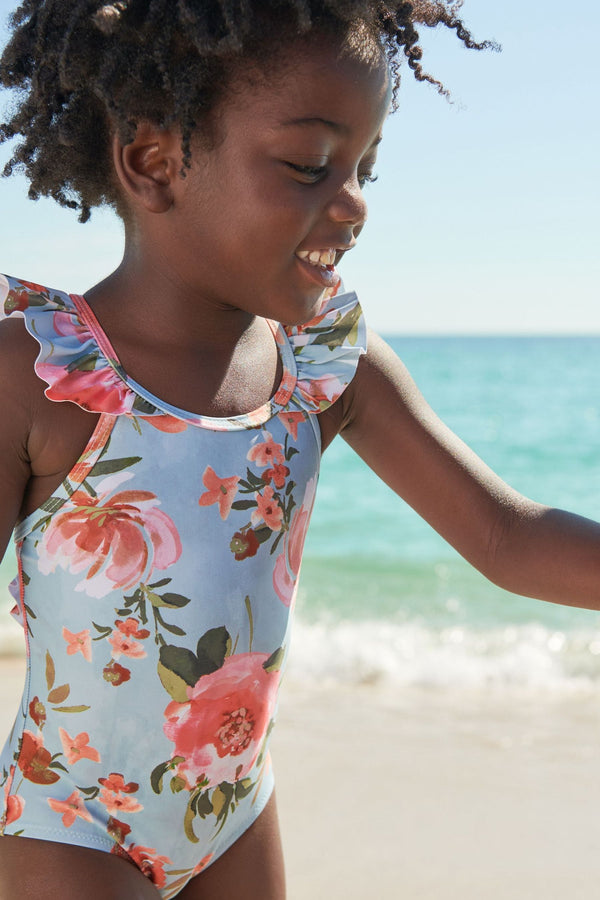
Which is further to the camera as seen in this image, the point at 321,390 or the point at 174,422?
the point at 321,390

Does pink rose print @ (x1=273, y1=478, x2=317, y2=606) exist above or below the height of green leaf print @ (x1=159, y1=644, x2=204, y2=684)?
above

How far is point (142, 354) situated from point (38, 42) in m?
0.44

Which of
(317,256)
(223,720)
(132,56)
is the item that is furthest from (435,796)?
(132,56)

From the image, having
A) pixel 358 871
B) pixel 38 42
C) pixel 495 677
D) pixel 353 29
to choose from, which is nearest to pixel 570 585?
pixel 353 29

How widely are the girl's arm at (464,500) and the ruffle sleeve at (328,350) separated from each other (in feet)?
0.10

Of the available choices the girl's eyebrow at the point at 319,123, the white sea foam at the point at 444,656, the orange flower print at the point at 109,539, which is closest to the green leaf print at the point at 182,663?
the orange flower print at the point at 109,539

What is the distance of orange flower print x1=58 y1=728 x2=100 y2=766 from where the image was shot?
131 cm

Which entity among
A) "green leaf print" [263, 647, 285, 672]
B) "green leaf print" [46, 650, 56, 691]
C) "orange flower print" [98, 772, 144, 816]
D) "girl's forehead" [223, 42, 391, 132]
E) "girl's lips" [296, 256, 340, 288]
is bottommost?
"orange flower print" [98, 772, 144, 816]

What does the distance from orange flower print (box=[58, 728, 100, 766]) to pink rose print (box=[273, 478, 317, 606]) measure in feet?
1.05

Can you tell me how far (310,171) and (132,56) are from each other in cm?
27

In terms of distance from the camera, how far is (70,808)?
130cm

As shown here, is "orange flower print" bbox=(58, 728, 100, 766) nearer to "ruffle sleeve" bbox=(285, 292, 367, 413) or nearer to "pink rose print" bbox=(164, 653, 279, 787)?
"pink rose print" bbox=(164, 653, 279, 787)

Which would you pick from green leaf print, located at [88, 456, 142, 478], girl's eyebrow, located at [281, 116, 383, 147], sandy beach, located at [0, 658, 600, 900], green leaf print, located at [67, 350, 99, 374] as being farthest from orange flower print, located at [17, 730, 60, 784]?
sandy beach, located at [0, 658, 600, 900]

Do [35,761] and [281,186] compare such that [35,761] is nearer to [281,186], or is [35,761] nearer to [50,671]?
[50,671]
